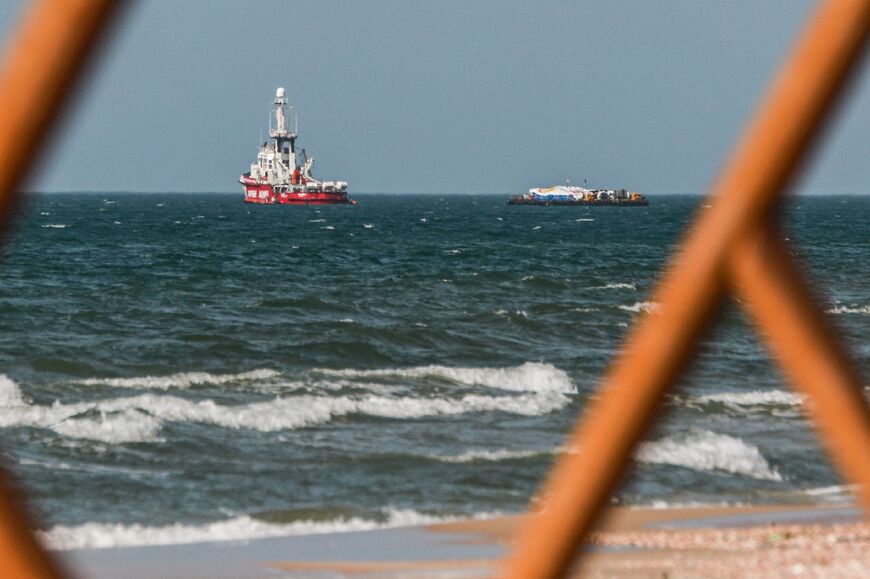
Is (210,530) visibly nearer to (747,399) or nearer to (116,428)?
(116,428)

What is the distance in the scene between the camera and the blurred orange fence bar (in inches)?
41.0

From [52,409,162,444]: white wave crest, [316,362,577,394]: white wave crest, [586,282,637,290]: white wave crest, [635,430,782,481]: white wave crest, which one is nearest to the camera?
[635,430,782,481]: white wave crest

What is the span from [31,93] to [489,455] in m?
13.7

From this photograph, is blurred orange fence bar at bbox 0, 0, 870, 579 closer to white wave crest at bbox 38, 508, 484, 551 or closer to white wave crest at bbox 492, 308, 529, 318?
white wave crest at bbox 38, 508, 484, 551

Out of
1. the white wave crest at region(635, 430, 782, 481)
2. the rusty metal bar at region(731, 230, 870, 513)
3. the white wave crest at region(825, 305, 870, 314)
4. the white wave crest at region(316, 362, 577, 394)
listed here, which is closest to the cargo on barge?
the white wave crest at region(825, 305, 870, 314)

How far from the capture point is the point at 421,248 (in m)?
63.3

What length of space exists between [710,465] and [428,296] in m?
23.8

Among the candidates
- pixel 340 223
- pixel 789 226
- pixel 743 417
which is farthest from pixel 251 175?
pixel 789 226

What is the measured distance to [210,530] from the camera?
35.6 ft

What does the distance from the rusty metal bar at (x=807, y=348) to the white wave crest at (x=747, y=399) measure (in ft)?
57.7

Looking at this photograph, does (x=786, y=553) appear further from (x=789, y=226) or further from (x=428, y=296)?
(x=428, y=296)

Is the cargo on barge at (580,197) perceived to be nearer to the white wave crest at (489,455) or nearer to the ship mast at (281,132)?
the ship mast at (281,132)

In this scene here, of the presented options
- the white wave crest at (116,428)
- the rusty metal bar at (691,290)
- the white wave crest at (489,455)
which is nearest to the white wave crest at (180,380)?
the white wave crest at (116,428)

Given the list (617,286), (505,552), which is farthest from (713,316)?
(617,286)
